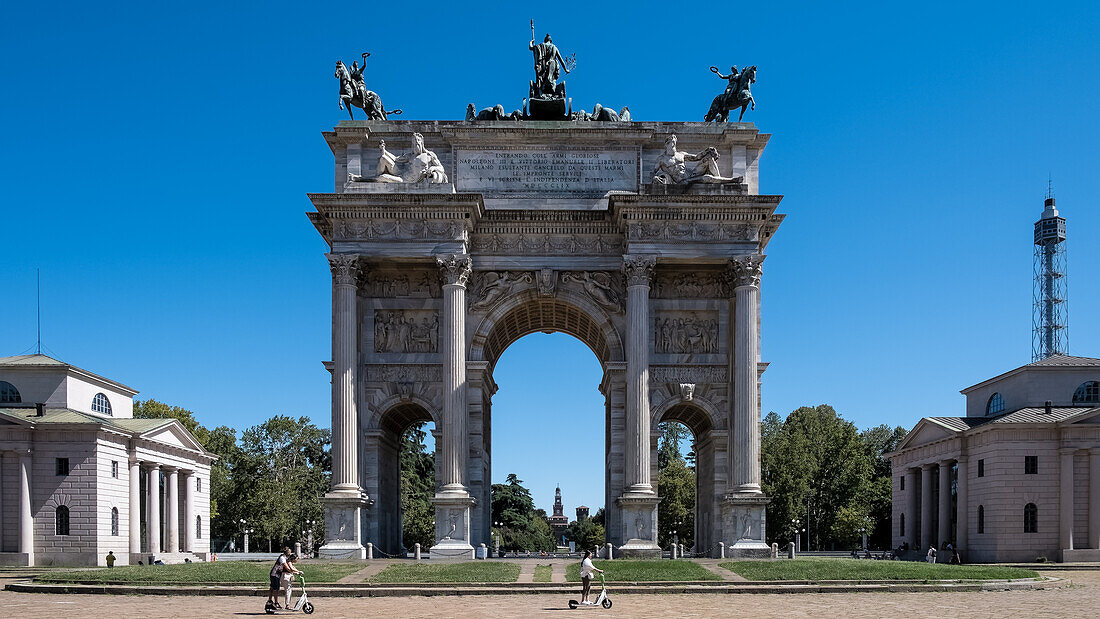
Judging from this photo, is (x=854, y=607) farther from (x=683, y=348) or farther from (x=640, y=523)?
(x=683, y=348)

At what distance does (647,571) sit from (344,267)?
58.5ft

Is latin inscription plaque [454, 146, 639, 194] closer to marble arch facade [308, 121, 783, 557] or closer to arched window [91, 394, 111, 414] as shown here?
marble arch facade [308, 121, 783, 557]

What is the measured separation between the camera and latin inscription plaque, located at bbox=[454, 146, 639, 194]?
45.7 m

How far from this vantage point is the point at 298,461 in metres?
102

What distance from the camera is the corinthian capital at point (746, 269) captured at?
43906 millimetres

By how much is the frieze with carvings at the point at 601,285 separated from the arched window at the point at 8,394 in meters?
37.1

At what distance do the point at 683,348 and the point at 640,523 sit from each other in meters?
7.87

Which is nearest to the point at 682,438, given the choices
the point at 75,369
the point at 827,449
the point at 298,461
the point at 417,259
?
the point at 827,449

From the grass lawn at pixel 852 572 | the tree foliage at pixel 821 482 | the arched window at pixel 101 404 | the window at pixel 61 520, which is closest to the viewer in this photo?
the grass lawn at pixel 852 572

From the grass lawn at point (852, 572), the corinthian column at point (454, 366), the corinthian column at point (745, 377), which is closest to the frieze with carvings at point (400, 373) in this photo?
the corinthian column at point (454, 366)

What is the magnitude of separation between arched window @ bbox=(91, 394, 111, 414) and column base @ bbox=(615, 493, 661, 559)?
40.0 metres

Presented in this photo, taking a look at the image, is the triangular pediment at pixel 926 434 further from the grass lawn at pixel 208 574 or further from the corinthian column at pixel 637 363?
the grass lawn at pixel 208 574

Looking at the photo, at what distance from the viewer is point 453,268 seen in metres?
43.5

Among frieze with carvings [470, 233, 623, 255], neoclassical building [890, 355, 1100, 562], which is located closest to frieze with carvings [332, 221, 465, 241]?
frieze with carvings [470, 233, 623, 255]
